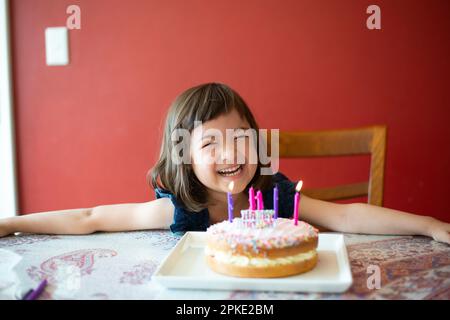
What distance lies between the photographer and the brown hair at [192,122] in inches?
45.5

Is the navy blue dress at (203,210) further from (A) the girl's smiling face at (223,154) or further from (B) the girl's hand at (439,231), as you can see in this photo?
(B) the girl's hand at (439,231)

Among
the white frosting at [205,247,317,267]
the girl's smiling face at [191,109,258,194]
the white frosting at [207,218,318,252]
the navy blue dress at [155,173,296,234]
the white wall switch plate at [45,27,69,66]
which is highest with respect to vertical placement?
the white wall switch plate at [45,27,69,66]

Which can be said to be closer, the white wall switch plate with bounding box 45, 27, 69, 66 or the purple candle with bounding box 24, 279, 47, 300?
the purple candle with bounding box 24, 279, 47, 300

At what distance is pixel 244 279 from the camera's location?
0.64 metres

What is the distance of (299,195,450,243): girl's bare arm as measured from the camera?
95 cm

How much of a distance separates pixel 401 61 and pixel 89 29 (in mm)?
1574

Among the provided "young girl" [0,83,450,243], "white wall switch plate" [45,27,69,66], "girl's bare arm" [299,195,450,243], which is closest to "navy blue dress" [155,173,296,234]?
"young girl" [0,83,450,243]

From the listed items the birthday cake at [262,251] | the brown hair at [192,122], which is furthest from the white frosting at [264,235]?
the brown hair at [192,122]

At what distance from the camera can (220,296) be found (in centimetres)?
62

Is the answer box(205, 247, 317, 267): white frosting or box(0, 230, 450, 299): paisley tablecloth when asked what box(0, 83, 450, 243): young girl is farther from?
box(205, 247, 317, 267): white frosting

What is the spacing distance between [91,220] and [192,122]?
1.17 feet

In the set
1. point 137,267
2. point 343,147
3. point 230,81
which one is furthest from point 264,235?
point 230,81
